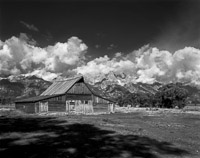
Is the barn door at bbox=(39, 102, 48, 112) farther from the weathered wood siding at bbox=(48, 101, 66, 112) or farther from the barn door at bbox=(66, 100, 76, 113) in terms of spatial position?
the barn door at bbox=(66, 100, 76, 113)

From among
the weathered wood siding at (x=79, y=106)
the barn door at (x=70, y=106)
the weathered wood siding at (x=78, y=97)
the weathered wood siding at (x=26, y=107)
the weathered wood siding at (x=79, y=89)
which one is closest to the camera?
the weathered wood siding at (x=26, y=107)

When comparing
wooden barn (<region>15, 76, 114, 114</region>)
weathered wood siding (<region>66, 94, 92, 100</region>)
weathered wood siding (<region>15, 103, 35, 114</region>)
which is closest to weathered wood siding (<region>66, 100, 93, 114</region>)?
wooden barn (<region>15, 76, 114, 114</region>)

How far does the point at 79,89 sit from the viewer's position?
60250 millimetres

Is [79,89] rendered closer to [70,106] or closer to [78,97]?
[78,97]

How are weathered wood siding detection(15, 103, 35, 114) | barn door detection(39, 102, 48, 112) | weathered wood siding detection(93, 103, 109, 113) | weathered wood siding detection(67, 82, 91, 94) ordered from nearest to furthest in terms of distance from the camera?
barn door detection(39, 102, 48, 112), weathered wood siding detection(15, 103, 35, 114), weathered wood siding detection(67, 82, 91, 94), weathered wood siding detection(93, 103, 109, 113)

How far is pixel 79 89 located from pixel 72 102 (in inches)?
155

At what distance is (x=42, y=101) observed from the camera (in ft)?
178

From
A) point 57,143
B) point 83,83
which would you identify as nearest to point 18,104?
point 83,83

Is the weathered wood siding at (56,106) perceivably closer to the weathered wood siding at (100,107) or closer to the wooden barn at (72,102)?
the wooden barn at (72,102)

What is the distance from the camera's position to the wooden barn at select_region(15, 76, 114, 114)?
180 ft

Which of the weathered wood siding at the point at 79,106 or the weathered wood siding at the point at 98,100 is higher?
the weathered wood siding at the point at 98,100

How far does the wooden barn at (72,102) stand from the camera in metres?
54.8

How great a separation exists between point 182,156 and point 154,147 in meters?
2.04

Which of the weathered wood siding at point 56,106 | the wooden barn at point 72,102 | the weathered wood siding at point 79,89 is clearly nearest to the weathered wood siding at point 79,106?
the wooden barn at point 72,102
